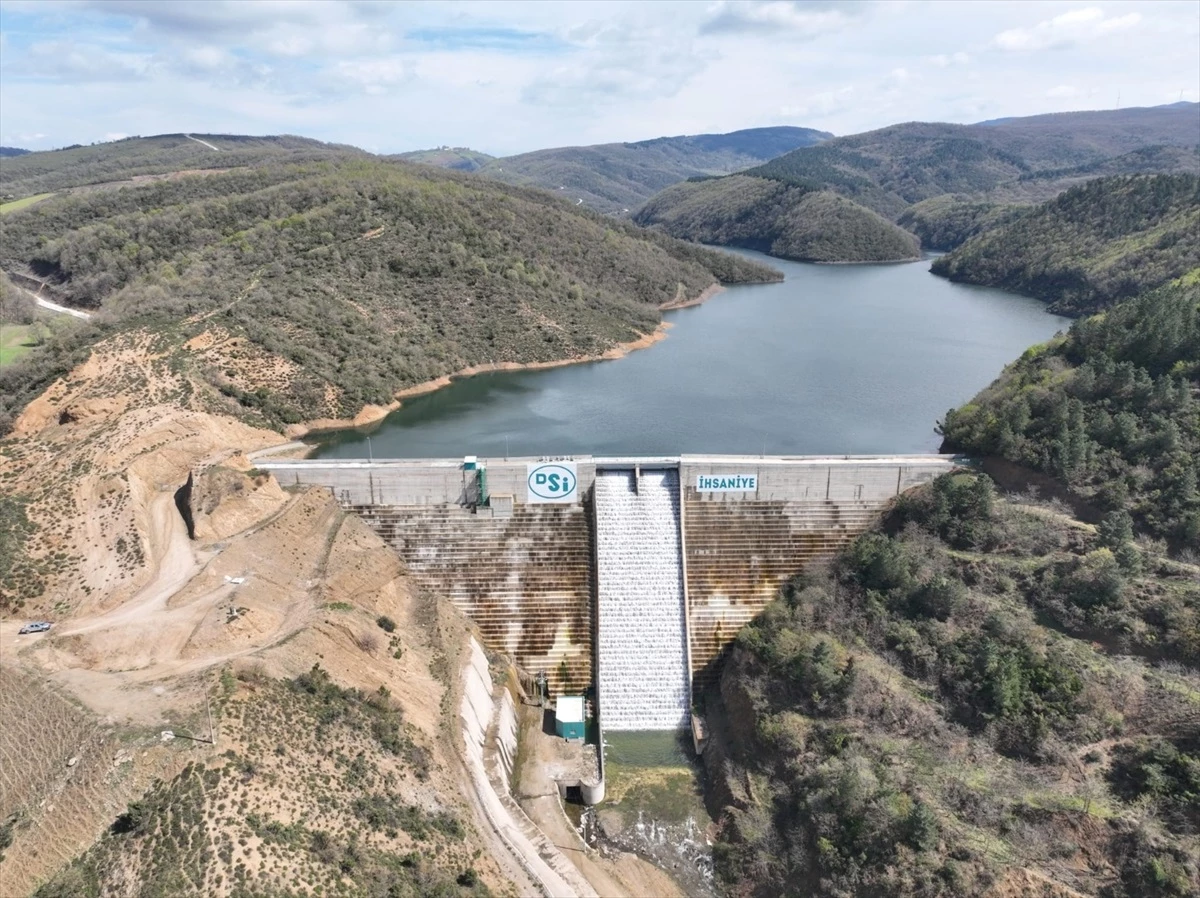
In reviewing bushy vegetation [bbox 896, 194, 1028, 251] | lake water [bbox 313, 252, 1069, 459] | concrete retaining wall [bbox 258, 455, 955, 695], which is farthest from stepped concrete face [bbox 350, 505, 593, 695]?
bushy vegetation [bbox 896, 194, 1028, 251]

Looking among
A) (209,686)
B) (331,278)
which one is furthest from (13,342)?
(209,686)

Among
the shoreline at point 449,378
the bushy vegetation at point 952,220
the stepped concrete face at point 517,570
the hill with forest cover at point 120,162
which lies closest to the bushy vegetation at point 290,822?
the stepped concrete face at point 517,570

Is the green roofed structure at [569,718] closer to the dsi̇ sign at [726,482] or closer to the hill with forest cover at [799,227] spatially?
the dsi̇ sign at [726,482]

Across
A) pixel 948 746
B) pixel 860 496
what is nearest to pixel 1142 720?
pixel 948 746

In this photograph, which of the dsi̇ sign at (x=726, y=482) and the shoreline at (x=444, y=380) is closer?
the dsi̇ sign at (x=726, y=482)

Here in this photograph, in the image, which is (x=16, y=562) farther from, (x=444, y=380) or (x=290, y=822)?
(x=444, y=380)

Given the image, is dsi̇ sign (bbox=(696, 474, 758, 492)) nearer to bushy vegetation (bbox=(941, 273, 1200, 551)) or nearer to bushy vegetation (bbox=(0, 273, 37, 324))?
bushy vegetation (bbox=(941, 273, 1200, 551))

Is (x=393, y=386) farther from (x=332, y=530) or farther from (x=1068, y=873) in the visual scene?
(x=1068, y=873)
